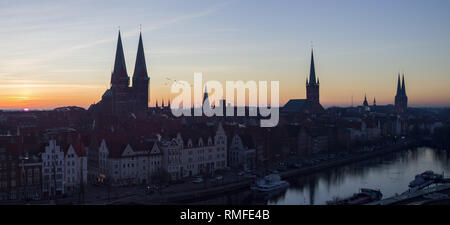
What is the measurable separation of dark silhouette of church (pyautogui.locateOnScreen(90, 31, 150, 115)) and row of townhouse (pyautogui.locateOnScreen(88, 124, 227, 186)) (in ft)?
57.1

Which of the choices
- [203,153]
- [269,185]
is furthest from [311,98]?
[269,185]

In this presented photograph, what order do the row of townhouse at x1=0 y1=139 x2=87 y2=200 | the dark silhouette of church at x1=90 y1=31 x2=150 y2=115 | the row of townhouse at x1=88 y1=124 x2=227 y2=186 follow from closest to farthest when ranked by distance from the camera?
the row of townhouse at x1=0 y1=139 x2=87 y2=200, the row of townhouse at x1=88 y1=124 x2=227 y2=186, the dark silhouette of church at x1=90 y1=31 x2=150 y2=115

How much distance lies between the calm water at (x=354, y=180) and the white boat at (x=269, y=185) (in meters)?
0.42

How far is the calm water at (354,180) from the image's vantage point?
19.3 m

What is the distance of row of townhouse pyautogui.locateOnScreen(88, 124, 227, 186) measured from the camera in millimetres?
19969

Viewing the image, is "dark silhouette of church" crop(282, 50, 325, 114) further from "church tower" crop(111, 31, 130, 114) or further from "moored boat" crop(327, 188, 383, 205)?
"moored boat" crop(327, 188, 383, 205)

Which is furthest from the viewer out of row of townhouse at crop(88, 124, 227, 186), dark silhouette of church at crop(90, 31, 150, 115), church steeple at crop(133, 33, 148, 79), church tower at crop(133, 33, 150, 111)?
church tower at crop(133, 33, 150, 111)

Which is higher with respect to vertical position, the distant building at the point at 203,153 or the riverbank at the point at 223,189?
the distant building at the point at 203,153

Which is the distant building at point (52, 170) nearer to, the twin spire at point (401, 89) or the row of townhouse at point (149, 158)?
the row of townhouse at point (149, 158)

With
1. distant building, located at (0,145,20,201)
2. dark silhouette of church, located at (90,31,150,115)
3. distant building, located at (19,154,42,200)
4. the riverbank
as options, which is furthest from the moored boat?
dark silhouette of church, located at (90,31,150,115)

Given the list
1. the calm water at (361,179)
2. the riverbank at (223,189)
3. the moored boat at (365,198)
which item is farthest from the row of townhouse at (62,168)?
the moored boat at (365,198)

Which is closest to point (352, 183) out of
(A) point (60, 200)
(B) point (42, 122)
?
(A) point (60, 200)

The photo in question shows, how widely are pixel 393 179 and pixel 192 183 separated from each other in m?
10.6
